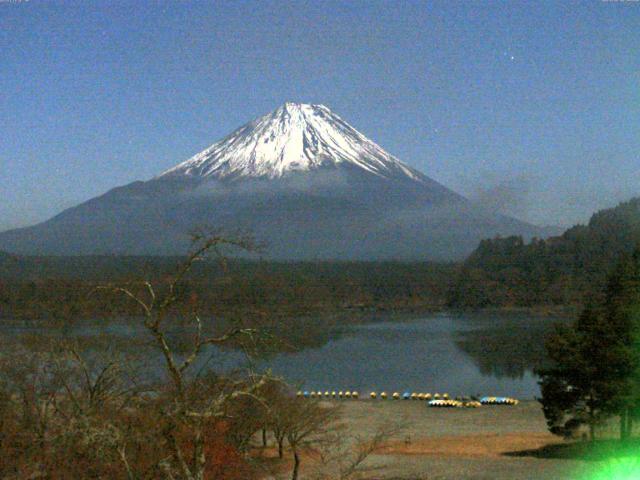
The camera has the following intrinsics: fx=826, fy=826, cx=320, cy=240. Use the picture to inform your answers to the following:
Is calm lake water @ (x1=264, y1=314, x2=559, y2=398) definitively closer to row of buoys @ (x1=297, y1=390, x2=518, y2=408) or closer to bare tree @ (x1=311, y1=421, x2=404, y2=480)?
row of buoys @ (x1=297, y1=390, x2=518, y2=408)

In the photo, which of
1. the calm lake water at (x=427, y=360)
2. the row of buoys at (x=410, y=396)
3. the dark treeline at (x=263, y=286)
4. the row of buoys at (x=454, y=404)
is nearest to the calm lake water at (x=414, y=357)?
the calm lake water at (x=427, y=360)

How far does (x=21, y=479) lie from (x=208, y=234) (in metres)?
4.72

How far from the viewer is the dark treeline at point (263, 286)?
5266 centimetres

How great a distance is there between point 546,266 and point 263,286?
3369cm

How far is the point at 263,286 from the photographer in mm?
69188

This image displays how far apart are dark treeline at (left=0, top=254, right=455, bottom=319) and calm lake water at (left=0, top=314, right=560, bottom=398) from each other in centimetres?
520

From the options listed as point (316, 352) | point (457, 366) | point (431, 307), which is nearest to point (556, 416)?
point (457, 366)

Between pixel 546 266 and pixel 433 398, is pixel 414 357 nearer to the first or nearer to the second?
pixel 433 398

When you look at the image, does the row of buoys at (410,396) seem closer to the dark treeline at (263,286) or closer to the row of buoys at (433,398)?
the row of buoys at (433,398)

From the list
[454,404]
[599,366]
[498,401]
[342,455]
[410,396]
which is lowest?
[410,396]

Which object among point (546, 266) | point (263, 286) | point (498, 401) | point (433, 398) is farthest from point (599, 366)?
point (546, 266)

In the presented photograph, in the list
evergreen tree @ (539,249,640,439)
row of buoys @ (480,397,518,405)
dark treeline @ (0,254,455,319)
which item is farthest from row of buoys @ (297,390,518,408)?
dark treeline @ (0,254,455,319)

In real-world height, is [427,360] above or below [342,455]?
below

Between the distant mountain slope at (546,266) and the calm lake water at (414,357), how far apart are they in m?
18.7
